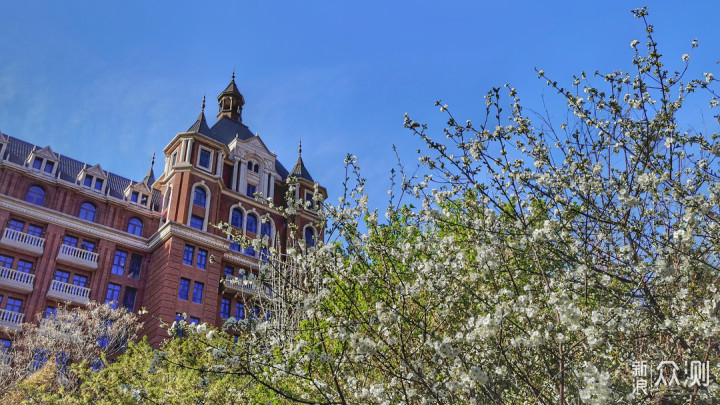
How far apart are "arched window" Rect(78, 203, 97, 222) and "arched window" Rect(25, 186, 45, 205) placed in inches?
88.5

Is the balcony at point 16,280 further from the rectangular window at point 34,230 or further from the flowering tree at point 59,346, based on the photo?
the rectangular window at point 34,230

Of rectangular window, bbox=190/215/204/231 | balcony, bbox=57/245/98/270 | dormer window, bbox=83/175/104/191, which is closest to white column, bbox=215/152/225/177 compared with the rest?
rectangular window, bbox=190/215/204/231

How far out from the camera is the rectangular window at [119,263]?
32.8 m

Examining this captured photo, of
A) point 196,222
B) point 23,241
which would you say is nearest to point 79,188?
point 23,241

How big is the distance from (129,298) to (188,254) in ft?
14.3

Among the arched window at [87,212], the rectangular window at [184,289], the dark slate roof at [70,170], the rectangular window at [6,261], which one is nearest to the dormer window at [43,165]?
the dark slate roof at [70,170]

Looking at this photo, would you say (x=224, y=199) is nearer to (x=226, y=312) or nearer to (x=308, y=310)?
(x=226, y=312)

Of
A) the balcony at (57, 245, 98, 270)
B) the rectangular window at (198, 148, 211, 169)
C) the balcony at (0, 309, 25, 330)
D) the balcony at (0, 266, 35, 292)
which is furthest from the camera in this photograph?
the rectangular window at (198, 148, 211, 169)

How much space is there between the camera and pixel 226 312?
34.8m

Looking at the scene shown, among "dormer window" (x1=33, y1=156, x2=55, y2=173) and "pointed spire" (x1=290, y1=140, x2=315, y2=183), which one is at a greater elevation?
"pointed spire" (x1=290, y1=140, x2=315, y2=183)

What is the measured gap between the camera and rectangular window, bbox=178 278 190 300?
3221 cm

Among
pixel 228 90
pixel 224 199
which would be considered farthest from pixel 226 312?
pixel 228 90

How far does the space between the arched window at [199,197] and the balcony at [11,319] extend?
12276 millimetres

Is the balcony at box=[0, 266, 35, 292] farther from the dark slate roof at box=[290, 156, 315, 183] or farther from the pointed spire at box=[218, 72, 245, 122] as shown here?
the pointed spire at box=[218, 72, 245, 122]
